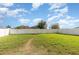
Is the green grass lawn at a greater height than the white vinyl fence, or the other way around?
the white vinyl fence

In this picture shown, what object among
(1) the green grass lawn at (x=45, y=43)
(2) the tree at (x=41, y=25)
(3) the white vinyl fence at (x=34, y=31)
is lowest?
(1) the green grass lawn at (x=45, y=43)

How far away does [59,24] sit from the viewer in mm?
2039

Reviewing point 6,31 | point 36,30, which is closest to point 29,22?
point 36,30

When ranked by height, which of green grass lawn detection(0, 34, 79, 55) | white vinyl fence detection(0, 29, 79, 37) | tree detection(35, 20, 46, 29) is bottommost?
green grass lawn detection(0, 34, 79, 55)

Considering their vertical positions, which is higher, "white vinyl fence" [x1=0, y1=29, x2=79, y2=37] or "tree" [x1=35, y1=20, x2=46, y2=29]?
"tree" [x1=35, y1=20, x2=46, y2=29]

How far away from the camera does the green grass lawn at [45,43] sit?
78.8 inches

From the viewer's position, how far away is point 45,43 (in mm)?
2023

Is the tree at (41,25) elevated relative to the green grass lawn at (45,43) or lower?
elevated

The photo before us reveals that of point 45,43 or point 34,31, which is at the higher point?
point 34,31

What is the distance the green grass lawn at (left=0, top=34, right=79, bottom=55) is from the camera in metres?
2.00

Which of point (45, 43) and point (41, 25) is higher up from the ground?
point (41, 25)

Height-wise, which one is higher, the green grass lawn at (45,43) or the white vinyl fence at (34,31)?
the white vinyl fence at (34,31)
